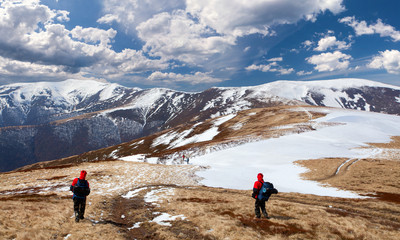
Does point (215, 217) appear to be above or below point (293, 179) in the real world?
above

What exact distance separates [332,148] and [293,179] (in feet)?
95.1

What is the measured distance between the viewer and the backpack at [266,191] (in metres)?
15.1

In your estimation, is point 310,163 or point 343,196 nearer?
point 343,196

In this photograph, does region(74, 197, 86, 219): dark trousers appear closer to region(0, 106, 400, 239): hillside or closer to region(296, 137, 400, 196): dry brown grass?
region(0, 106, 400, 239): hillside

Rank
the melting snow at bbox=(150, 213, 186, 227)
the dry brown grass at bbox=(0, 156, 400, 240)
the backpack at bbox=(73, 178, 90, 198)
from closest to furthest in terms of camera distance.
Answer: the dry brown grass at bbox=(0, 156, 400, 240) → the backpack at bbox=(73, 178, 90, 198) → the melting snow at bbox=(150, 213, 186, 227)

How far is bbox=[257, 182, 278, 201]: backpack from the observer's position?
1515 centimetres

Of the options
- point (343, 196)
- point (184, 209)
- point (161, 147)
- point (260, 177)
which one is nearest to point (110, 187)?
point (184, 209)

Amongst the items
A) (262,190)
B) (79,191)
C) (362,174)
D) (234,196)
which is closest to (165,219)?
(79,191)

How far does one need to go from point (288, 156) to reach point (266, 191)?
1666 inches

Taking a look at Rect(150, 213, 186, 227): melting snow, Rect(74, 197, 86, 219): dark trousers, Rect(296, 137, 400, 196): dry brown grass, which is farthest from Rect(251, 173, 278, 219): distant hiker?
Rect(296, 137, 400, 196): dry brown grass

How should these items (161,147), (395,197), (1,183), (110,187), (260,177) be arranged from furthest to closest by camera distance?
(161,147)
(1,183)
(110,187)
(395,197)
(260,177)

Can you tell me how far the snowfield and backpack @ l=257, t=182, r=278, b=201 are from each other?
1818cm

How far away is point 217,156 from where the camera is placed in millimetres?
60188

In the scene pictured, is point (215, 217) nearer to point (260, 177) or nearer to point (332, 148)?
point (260, 177)
